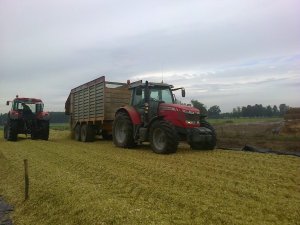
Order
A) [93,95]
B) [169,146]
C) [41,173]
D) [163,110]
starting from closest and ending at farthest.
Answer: [41,173], [169,146], [163,110], [93,95]

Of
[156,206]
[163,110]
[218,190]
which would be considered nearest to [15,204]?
[156,206]

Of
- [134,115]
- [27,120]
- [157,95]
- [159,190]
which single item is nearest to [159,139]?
[134,115]

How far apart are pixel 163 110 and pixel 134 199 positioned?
6.13 meters

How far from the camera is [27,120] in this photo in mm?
20281

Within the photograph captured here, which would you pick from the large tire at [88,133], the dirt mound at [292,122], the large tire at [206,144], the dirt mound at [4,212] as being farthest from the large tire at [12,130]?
the dirt mound at [292,122]

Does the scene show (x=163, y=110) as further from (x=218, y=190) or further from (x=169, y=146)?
(x=218, y=190)

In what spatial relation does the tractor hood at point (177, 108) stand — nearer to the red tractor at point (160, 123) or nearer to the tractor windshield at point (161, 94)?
the red tractor at point (160, 123)

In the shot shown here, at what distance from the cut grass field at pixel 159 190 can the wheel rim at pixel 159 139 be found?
863mm

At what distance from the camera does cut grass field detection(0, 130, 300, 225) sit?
552 cm

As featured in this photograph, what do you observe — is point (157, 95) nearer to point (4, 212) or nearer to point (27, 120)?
point (4, 212)

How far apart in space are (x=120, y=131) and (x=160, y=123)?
2893 mm

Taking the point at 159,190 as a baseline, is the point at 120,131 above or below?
above

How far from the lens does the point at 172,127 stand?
1139 centimetres

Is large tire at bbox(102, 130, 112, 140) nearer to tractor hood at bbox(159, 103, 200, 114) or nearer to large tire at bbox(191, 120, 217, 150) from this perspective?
tractor hood at bbox(159, 103, 200, 114)
